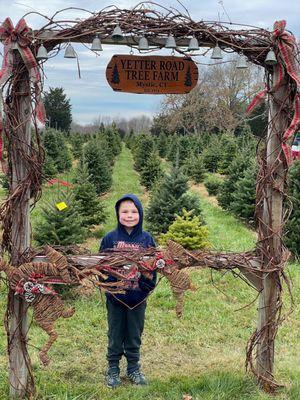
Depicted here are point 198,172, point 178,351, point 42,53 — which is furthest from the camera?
point 198,172

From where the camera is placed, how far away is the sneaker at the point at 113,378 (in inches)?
169

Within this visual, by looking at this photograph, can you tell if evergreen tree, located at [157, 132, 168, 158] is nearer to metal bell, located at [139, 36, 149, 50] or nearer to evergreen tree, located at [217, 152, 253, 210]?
evergreen tree, located at [217, 152, 253, 210]

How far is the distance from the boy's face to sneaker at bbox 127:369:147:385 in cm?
137

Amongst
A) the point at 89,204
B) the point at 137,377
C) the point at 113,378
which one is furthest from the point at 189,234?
the point at 113,378

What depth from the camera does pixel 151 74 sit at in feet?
12.8

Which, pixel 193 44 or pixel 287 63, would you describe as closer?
pixel 193 44

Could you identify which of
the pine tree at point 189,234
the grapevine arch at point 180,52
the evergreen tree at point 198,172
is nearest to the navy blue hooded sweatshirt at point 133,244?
the grapevine arch at point 180,52

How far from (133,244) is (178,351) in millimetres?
1739

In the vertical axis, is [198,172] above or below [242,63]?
below

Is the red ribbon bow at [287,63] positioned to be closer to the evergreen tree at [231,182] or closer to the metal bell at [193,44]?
the metal bell at [193,44]

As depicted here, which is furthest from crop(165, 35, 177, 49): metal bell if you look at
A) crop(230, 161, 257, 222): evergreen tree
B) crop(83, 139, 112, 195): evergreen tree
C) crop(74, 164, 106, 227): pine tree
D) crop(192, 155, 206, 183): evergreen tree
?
crop(192, 155, 206, 183): evergreen tree

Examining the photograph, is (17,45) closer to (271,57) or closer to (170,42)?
(170,42)

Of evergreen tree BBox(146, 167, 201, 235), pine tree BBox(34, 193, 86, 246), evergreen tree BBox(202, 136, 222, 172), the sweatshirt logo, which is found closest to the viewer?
the sweatshirt logo

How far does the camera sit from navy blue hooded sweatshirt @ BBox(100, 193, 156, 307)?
13.6 ft
